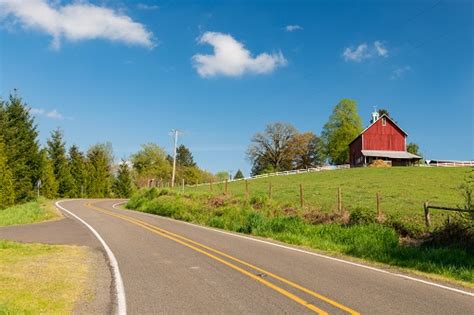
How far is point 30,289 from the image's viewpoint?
26.8 feet

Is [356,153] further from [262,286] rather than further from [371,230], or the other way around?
[262,286]

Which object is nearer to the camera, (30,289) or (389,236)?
(30,289)

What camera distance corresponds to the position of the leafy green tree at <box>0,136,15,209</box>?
41.0 m

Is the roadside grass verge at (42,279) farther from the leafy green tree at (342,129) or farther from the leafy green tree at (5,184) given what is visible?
the leafy green tree at (342,129)

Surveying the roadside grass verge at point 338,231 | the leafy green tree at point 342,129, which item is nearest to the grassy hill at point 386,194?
the roadside grass verge at point 338,231

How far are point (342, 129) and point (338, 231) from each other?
82.3 m

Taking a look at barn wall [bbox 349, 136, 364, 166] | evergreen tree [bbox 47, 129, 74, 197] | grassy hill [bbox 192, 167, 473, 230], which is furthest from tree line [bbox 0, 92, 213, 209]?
barn wall [bbox 349, 136, 364, 166]

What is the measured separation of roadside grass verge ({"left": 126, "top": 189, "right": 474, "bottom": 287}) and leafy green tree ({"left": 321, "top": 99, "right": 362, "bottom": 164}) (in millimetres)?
70281

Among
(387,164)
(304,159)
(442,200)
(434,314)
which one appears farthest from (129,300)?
(304,159)

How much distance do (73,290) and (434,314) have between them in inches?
251

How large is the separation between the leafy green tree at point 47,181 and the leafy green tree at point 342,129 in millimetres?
59167

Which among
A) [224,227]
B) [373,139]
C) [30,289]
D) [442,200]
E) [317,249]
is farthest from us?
[373,139]

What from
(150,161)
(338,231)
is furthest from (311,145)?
(338,231)

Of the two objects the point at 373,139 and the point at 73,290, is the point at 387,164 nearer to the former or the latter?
the point at 373,139
